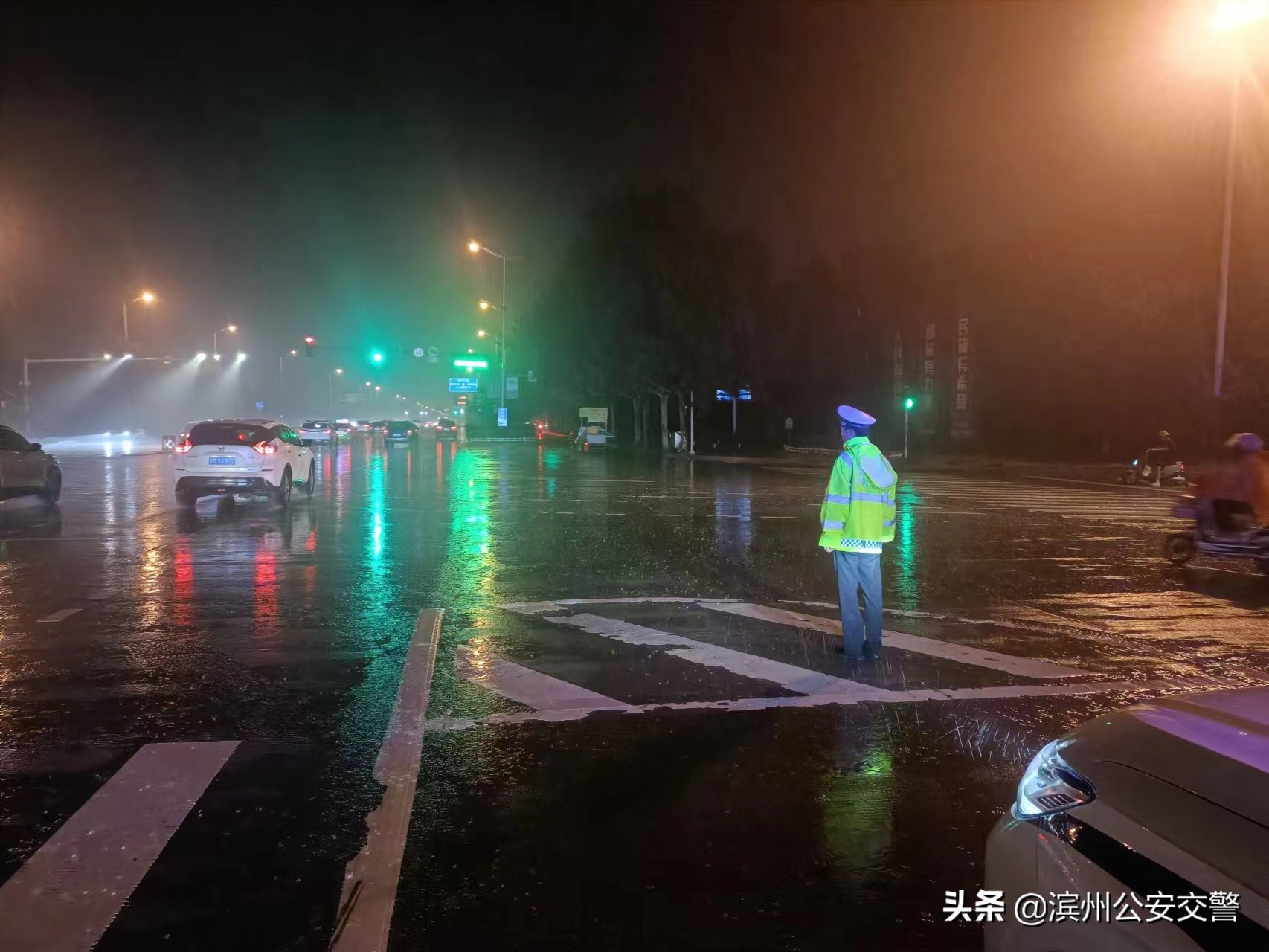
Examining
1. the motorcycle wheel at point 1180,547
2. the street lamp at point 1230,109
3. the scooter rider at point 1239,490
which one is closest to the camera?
the scooter rider at point 1239,490

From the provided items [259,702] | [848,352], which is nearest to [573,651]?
[259,702]

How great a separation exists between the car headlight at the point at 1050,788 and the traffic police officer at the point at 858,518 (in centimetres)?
437

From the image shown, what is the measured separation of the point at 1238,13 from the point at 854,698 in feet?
62.2

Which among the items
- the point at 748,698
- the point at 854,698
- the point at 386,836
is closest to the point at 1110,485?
the point at 854,698

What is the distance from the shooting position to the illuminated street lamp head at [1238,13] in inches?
712

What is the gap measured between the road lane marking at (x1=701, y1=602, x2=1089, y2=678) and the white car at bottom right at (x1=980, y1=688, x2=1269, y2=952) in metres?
4.57

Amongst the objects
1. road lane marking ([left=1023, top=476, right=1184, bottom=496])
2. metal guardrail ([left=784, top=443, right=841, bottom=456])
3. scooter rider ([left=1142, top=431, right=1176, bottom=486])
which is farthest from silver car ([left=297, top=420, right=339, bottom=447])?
scooter rider ([left=1142, top=431, right=1176, bottom=486])

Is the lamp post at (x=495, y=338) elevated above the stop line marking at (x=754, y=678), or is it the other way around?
the lamp post at (x=495, y=338)

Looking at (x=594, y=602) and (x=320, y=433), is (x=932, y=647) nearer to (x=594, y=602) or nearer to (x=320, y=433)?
(x=594, y=602)

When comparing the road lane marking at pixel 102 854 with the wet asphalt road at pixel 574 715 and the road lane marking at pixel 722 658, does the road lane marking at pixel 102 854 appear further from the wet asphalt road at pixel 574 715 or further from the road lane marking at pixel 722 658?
the road lane marking at pixel 722 658

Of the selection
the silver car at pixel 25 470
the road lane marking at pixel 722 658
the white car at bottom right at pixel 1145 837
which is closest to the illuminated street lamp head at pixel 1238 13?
the road lane marking at pixel 722 658

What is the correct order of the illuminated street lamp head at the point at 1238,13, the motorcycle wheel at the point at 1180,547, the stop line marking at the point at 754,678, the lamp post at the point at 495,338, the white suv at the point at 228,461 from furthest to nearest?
the lamp post at the point at 495,338 < the white suv at the point at 228,461 < the illuminated street lamp head at the point at 1238,13 < the motorcycle wheel at the point at 1180,547 < the stop line marking at the point at 754,678

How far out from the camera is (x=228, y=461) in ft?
62.9

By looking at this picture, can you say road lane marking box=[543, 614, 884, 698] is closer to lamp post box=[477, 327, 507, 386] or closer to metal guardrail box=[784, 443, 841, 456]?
metal guardrail box=[784, 443, 841, 456]
